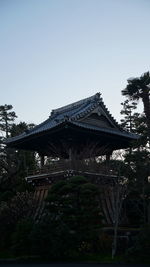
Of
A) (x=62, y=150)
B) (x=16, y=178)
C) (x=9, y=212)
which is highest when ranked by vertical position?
(x=62, y=150)

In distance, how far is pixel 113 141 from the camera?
28422mm

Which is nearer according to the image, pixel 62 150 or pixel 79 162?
pixel 79 162

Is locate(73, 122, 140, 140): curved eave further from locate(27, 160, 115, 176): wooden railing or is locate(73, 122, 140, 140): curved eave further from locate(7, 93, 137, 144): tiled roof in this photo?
locate(27, 160, 115, 176): wooden railing

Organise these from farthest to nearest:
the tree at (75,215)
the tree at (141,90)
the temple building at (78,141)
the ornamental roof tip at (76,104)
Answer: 1. the ornamental roof tip at (76,104)
2. the temple building at (78,141)
3. the tree at (141,90)
4. the tree at (75,215)

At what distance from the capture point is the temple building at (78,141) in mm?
24641

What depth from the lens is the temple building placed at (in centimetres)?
2464

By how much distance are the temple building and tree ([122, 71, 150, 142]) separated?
404 cm

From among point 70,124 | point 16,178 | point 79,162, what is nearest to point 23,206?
point 79,162

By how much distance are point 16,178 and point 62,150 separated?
6.97 metres

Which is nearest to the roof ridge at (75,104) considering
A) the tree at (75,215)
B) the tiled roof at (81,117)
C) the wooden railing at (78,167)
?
the tiled roof at (81,117)

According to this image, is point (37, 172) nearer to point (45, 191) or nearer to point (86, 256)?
point (45, 191)

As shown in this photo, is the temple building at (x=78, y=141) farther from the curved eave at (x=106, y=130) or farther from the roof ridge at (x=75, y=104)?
the roof ridge at (x=75, y=104)

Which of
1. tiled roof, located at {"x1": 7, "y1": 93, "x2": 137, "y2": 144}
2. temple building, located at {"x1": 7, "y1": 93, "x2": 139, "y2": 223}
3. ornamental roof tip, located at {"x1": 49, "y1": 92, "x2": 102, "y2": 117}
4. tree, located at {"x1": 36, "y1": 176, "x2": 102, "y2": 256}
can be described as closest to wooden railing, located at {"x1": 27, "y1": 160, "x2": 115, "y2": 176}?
temple building, located at {"x1": 7, "y1": 93, "x2": 139, "y2": 223}

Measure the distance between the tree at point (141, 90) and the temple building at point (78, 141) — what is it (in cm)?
404
